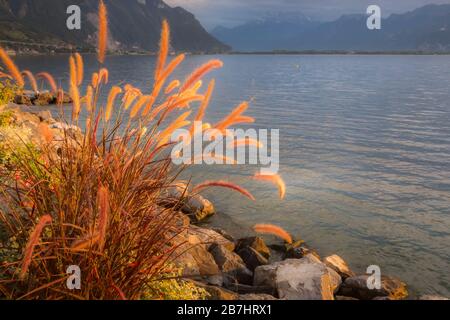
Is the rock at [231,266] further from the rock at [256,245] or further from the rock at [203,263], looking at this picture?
the rock at [256,245]

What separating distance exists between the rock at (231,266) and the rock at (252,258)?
302 millimetres

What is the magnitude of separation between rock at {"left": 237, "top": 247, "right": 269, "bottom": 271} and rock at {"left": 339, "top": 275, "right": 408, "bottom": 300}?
2.02m

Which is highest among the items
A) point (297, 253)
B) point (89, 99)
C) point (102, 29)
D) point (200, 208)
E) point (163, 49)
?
point (102, 29)

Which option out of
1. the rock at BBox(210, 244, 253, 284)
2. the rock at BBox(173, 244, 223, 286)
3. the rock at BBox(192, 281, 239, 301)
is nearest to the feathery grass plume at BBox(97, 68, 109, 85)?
the rock at BBox(192, 281, 239, 301)

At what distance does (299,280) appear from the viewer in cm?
827

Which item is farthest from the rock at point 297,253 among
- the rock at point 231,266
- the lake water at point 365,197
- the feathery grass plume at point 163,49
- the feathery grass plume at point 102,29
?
the feathery grass plume at point 102,29

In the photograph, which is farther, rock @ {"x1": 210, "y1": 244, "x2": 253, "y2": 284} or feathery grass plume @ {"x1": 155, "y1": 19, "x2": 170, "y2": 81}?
rock @ {"x1": 210, "y1": 244, "x2": 253, "y2": 284}

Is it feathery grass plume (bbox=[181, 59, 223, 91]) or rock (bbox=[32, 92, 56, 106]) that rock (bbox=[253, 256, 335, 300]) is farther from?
rock (bbox=[32, 92, 56, 106])

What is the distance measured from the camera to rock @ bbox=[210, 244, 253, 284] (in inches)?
384

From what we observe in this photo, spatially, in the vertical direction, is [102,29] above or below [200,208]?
above

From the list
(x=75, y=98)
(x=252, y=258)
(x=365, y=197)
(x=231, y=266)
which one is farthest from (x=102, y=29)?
(x=365, y=197)

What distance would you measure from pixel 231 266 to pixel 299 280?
7.12ft

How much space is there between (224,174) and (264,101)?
3617 centimetres

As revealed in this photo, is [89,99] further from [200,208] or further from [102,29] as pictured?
[200,208]
